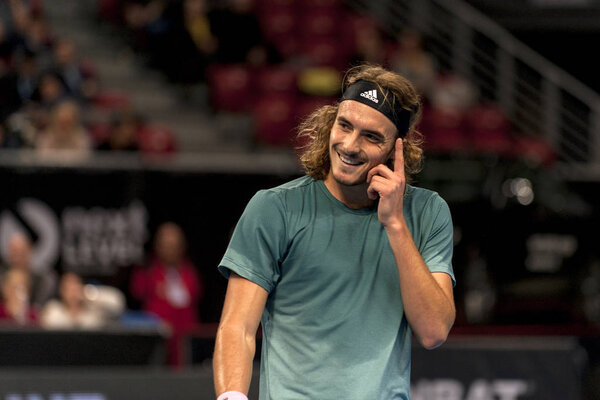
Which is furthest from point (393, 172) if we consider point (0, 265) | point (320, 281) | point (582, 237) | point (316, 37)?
point (316, 37)

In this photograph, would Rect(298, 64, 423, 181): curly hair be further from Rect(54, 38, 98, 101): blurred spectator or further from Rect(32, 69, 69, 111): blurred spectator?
Rect(54, 38, 98, 101): blurred spectator

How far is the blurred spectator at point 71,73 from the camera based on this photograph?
1311 centimetres

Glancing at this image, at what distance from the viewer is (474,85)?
16.6 m

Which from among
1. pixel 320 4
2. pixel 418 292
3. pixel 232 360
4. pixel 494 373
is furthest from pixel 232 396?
pixel 320 4

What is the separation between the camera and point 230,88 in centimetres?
1458

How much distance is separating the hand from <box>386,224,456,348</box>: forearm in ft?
0.13

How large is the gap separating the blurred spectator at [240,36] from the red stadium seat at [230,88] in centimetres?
30

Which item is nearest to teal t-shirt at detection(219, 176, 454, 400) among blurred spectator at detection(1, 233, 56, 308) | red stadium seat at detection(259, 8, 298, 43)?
blurred spectator at detection(1, 233, 56, 308)

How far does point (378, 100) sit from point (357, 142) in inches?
6.7

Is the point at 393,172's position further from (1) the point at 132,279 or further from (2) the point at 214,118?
(2) the point at 214,118

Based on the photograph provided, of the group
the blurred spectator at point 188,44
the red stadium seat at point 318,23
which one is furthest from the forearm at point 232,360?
the red stadium seat at point 318,23

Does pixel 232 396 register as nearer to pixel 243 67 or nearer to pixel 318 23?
pixel 243 67

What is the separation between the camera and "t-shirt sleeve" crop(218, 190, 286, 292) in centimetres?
352

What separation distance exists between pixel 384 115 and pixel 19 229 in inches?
312
